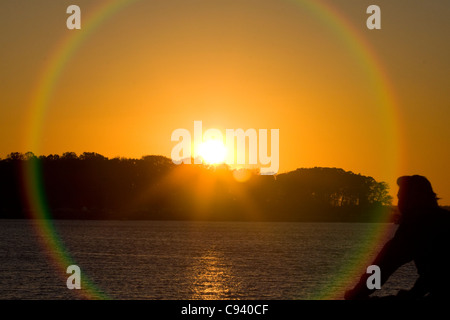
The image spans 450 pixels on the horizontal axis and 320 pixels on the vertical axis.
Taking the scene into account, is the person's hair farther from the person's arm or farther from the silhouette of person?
the person's arm

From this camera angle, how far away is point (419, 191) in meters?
5.67

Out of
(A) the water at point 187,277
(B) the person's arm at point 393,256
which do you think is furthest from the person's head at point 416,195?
(A) the water at point 187,277

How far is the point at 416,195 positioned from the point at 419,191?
1.8 inches

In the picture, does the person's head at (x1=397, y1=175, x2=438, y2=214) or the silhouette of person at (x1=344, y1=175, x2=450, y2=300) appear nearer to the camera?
the silhouette of person at (x1=344, y1=175, x2=450, y2=300)

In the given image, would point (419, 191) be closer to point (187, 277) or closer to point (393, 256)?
point (393, 256)

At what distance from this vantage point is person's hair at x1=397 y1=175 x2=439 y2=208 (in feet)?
18.5

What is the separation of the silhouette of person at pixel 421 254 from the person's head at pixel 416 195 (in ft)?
0.17

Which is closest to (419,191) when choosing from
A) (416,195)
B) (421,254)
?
(416,195)

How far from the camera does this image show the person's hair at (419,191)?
5.63m

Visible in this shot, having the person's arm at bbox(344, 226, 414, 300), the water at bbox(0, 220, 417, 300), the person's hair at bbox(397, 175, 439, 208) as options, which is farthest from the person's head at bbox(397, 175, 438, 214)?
the water at bbox(0, 220, 417, 300)

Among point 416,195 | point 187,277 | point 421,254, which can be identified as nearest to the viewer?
point 421,254

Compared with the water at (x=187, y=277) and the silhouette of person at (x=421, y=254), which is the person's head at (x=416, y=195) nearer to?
the silhouette of person at (x=421, y=254)

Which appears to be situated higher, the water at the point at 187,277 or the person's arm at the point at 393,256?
the person's arm at the point at 393,256
